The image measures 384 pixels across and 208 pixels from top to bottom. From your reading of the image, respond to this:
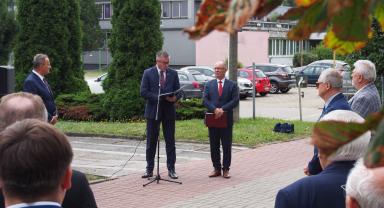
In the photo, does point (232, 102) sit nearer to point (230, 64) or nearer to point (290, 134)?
point (290, 134)

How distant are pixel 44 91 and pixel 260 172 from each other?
4.10 meters

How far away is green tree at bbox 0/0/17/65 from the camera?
36375mm

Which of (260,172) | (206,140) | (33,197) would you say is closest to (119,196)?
(260,172)

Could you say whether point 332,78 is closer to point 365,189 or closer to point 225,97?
point 225,97

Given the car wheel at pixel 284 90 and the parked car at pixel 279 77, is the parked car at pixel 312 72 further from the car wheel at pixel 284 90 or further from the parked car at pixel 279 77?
the parked car at pixel 279 77

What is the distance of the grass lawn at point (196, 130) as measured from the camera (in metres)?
15.3

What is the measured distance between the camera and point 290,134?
1653cm

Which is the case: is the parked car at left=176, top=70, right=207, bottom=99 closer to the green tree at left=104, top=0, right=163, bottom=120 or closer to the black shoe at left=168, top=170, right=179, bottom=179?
the green tree at left=104, top=0, right=163, bottom=120

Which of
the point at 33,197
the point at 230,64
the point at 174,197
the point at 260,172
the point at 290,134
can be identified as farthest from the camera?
the point at 230,64

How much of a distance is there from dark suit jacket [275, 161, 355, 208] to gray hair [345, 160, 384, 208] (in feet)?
1.89

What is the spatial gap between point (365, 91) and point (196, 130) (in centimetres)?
947

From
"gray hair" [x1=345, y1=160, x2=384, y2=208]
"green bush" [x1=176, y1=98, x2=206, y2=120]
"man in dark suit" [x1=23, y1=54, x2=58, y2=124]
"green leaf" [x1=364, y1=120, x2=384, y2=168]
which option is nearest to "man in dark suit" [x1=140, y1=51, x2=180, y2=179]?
"man in dark suit" [x1=23, y1=54, x2=58, y2=124]

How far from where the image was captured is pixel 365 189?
2.47m

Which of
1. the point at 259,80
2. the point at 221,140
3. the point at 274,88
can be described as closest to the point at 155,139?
the point at 221,140
